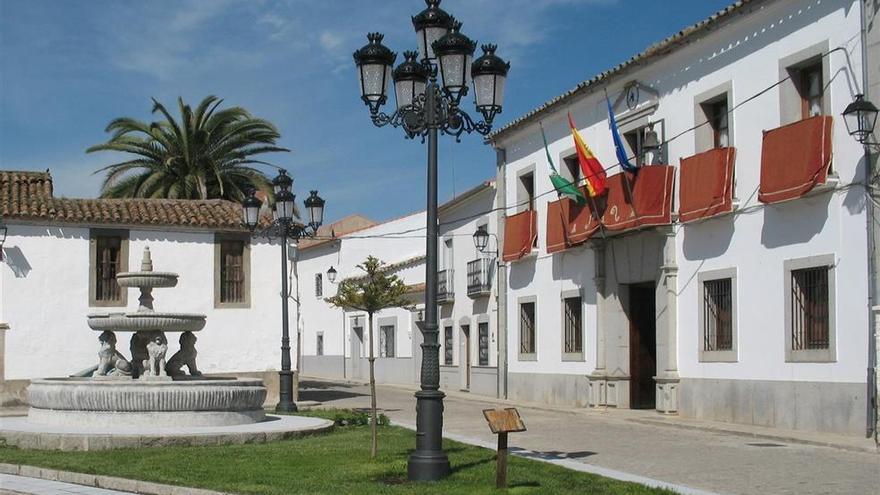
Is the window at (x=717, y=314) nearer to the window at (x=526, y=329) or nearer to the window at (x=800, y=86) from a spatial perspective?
the window at (x=800, y=86)

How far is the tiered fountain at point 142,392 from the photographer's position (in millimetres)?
14688

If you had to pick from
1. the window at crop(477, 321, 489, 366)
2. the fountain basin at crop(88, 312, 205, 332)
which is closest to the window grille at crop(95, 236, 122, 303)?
the fountain basin at crop(88, 312, 205, 332)

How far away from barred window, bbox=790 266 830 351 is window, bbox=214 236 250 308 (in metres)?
12.8

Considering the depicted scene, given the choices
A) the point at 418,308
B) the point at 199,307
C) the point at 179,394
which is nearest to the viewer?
the point at 179,394

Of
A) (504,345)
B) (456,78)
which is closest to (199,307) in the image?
(504,345)

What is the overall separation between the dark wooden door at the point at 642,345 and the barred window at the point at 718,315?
308 centimetres

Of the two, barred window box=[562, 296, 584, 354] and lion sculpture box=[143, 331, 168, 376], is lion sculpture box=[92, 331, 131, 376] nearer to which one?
lion sculpture box=[143, 331, 168, 376]

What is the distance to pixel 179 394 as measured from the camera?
1475 cm

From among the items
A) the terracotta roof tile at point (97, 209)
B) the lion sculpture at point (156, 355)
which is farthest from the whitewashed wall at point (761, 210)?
the lion sculpture at point (156, 355)

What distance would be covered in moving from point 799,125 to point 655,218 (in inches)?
168

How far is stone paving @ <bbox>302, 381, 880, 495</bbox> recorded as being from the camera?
36.1 ft

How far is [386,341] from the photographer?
4241 centimetres

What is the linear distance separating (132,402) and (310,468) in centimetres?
428

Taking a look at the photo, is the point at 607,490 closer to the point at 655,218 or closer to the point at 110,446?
the point at 110,446
